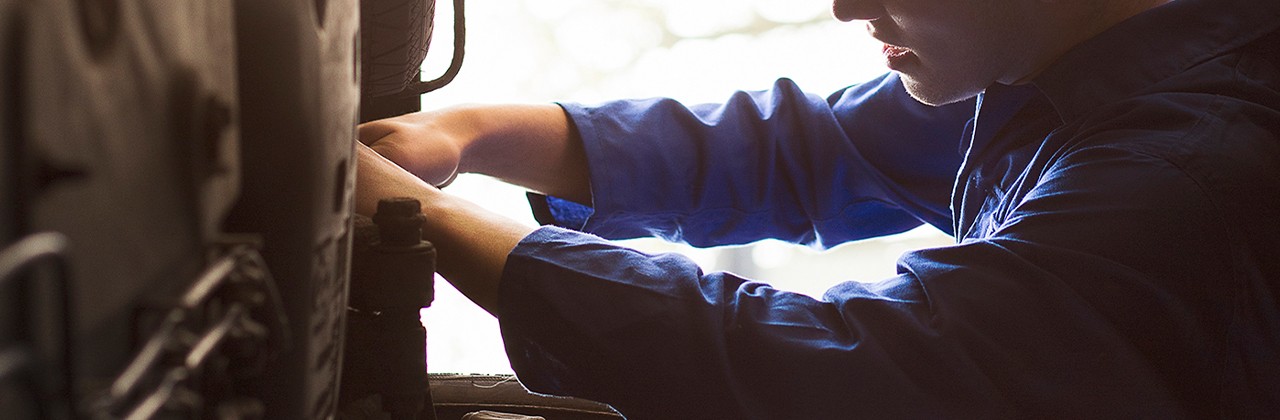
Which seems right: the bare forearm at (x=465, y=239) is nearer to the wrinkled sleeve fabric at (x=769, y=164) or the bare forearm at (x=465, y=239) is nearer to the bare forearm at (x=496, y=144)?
the bare forearm at (x=496, y=144)

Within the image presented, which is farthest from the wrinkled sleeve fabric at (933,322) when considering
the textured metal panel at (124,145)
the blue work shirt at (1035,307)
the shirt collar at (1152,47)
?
the textured metal panel at (124,145)

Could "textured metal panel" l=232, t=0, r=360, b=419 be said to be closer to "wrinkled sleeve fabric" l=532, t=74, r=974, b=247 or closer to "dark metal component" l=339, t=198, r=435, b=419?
"dark metal component" l=339, t=198, r=435, b=419

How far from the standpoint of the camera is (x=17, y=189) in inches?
10.3

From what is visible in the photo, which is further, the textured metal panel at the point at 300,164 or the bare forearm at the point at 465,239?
the bare forearm at the point at 465,239

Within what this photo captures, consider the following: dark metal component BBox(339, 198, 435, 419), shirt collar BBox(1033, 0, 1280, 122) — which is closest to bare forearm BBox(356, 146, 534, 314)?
dark metal component BBox(339, 198, 435, 419)

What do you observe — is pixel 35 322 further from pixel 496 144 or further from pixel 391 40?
pixel 496 144

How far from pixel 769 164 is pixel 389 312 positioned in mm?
744

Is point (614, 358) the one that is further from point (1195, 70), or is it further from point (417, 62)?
point (1195, 70)

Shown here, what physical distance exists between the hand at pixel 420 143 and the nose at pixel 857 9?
0.38 metres

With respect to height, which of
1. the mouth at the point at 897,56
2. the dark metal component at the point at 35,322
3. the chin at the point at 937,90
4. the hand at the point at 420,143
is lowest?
the hand at the point at 420,143

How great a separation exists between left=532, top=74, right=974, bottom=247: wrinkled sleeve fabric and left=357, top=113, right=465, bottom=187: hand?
0.24 metres

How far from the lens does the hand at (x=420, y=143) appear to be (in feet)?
2.77

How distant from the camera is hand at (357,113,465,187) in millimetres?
845

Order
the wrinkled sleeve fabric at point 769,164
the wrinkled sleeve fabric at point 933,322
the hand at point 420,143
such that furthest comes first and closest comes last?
the wrinkled sleeve fabric at point 769,164
the hand at point 420,143
the wrinkled sleeve fabric at point 933,322
